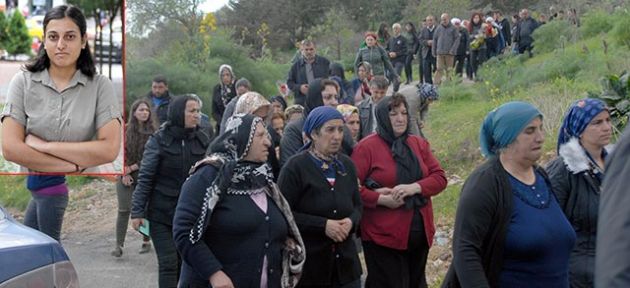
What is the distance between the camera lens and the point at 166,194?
7539 mm

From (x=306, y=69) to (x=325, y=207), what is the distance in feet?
24.6

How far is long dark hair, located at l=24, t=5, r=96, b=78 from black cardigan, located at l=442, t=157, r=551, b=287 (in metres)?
2.65

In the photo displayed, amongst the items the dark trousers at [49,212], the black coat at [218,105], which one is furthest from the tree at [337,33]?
the dark trousers at [49,212]

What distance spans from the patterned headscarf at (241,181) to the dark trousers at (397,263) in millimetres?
1146

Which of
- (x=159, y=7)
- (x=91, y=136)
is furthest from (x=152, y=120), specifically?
(x=159, y=7)

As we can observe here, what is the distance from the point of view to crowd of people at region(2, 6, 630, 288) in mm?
4523

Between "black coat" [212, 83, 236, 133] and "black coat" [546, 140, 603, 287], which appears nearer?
"black coat" [546, 140, 603, 287]

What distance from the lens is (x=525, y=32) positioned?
Answer: 22125 mm

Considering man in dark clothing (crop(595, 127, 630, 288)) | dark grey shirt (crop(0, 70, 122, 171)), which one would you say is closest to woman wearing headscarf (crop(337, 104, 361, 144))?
dark grey shirt (crop(0, 70, 122, 171))

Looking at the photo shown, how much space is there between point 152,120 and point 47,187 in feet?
8.92

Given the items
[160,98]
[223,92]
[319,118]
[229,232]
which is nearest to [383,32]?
[223,92]

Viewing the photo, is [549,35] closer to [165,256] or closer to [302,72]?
[302,72]

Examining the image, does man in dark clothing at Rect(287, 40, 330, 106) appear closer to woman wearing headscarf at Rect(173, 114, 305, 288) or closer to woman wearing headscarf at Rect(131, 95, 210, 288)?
woman wearing headscarf at Rect(131, 95, 210, 288)

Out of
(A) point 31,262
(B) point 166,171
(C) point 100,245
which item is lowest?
(C) point 100,245
